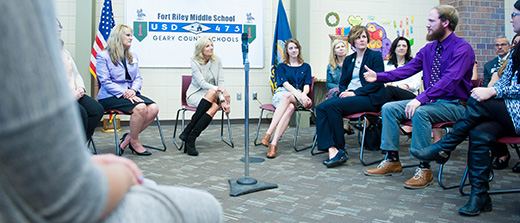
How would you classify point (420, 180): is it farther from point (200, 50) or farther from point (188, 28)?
point (188, 28)

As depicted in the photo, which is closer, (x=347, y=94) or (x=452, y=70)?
(x=452, y=70)

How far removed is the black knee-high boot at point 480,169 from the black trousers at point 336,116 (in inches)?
46.3

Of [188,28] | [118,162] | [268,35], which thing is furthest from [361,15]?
[118,162]

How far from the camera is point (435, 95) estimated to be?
2.48m

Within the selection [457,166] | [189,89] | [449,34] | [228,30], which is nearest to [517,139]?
[449,34]

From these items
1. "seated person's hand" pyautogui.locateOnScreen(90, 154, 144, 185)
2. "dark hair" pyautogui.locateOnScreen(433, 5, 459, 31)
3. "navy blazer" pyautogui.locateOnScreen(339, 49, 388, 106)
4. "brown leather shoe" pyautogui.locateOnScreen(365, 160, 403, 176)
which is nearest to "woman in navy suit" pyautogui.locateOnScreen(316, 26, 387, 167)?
"navy blazer" pyautogui.locateOnScreen(339, 49, 388, 106)

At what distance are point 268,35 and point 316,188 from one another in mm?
4045

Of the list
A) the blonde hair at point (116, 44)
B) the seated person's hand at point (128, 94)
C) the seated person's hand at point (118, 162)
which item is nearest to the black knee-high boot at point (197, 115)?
the seated person's hand at point (128, 94)

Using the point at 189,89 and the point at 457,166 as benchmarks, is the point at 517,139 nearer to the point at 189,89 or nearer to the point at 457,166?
the point at 457,166

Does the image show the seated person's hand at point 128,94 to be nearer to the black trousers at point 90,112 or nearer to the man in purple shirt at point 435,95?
the black trousers at point 90,112

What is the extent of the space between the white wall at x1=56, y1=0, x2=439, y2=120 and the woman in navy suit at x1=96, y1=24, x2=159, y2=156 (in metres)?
2.17

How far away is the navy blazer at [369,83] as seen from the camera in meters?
3.13

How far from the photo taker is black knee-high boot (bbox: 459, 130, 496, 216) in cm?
191

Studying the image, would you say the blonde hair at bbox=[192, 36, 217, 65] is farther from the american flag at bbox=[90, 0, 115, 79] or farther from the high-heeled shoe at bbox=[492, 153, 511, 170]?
the high-heeled shoe at bbox=[492, 153, 511, 170]
